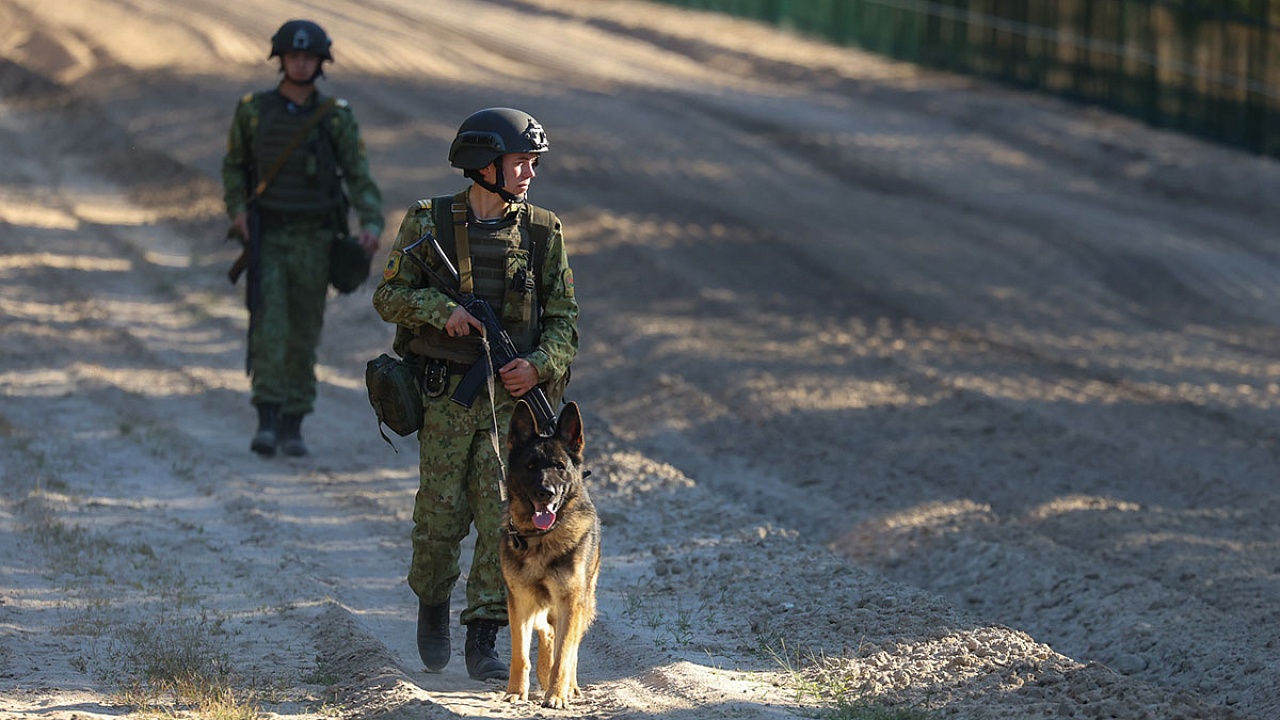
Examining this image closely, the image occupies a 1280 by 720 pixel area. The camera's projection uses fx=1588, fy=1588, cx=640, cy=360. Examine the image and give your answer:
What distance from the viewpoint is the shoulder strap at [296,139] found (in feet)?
34.4

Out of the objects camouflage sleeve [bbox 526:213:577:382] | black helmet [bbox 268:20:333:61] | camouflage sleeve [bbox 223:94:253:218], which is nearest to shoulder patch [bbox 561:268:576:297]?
camouflage sleeve [bbox 526:213:577:382]

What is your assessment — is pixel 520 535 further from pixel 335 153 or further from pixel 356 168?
pixel 335 153

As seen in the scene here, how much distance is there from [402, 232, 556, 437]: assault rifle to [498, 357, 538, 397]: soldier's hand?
0.08 meters

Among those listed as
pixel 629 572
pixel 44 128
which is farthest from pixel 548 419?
pixel 44 128

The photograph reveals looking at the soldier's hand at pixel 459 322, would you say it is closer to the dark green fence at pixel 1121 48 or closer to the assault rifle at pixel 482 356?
the assault rifle at pixel 482 356

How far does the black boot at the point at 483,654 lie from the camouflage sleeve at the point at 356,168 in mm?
4238

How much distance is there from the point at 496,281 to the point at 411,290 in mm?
357

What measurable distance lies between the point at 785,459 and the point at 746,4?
22400 millimetres

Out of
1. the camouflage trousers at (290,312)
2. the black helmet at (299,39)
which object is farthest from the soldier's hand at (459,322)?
the camouflage trousers at (290,312)

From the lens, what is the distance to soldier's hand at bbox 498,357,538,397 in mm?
6504

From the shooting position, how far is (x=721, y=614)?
26.3 ft

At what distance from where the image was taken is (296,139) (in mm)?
10508

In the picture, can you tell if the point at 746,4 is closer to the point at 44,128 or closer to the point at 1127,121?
the point at 1127,121

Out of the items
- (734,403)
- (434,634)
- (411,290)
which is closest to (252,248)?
(734,403)
